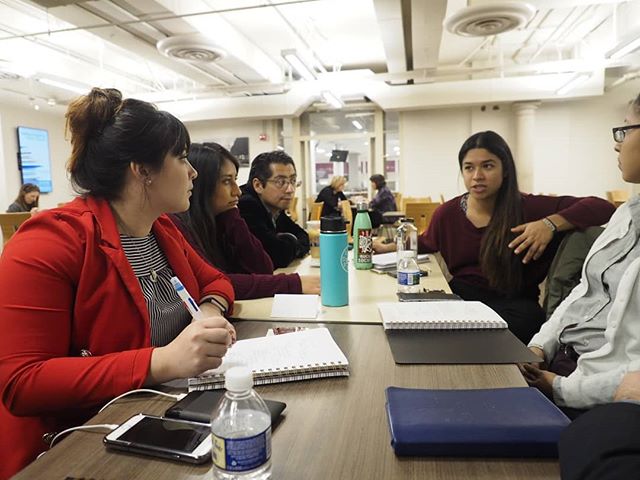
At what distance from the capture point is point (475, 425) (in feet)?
2.22

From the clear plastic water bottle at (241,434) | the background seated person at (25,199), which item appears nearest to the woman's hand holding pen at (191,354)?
the clear plastic water bottle at (241,434)

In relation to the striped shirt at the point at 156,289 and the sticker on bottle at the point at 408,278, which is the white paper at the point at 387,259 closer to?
the sticker on bottle at the point at 408,278

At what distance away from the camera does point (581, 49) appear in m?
7.24

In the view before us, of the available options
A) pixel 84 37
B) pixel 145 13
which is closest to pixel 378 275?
pixel 145 13

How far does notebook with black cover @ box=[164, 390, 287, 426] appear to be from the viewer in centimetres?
77

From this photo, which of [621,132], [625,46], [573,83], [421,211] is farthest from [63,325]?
[573,83]

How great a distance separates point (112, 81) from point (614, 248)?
8.40 m

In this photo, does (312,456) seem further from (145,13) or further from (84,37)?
(84,37)

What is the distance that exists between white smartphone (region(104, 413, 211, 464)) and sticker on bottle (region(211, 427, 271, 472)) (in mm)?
111

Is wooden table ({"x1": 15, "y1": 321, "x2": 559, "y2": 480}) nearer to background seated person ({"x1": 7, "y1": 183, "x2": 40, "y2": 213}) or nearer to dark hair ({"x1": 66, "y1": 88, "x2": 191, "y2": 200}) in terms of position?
dark hair ({"x1": 66, "y1": 88, "x2": 191, "y2": 200})

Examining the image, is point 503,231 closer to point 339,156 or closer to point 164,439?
point 164,439

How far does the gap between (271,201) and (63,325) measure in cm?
165

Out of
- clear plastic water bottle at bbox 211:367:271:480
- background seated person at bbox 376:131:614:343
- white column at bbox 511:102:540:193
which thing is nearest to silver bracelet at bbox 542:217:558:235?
background seated person at bbox 376:131:614:343

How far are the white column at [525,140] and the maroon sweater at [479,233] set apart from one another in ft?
20.1
